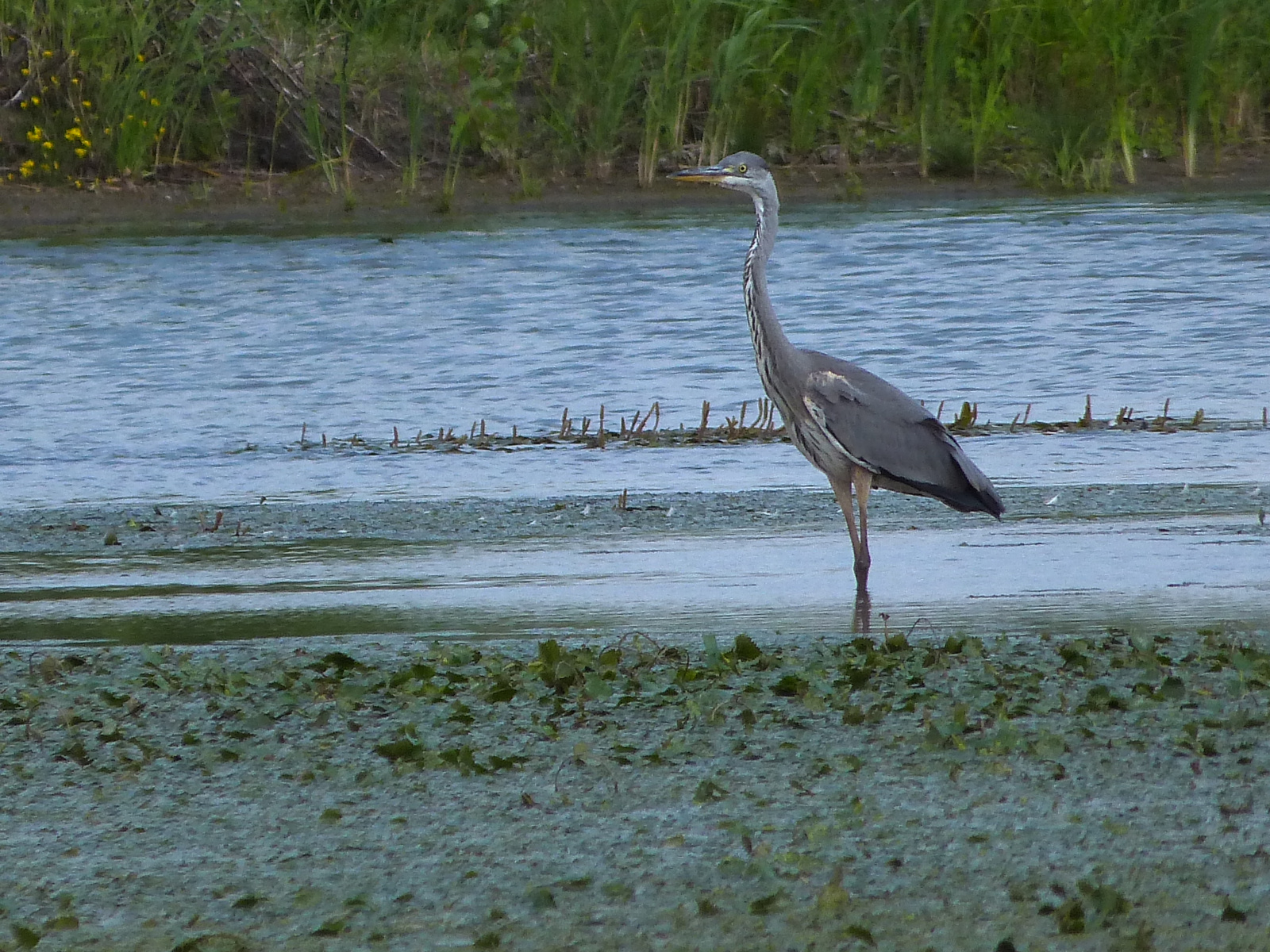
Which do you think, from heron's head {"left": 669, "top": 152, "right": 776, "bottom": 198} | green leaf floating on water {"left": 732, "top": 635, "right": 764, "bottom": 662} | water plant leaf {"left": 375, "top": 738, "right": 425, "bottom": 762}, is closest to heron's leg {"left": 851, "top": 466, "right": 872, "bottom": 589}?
green leaf floating on water {"left": 732, "top": 635, "right": 764, "bottom": 662}

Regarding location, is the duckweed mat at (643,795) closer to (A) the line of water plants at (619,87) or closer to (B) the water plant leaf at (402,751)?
(B) the water plant leaf at (402,751)

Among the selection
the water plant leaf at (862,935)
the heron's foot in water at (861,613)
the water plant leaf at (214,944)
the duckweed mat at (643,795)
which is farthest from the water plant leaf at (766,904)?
the heron's foot in water at (861,613)

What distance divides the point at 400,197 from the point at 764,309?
1051 centimetres

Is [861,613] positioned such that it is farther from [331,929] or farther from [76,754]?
[331,929]

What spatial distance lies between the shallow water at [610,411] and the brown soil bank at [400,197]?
0.39 metres

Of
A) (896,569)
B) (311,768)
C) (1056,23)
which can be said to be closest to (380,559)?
(896,569)

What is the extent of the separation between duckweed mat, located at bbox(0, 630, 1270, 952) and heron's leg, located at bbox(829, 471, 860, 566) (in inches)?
38.5

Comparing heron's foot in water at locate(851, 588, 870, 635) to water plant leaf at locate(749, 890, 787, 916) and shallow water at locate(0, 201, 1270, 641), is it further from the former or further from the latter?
water plant leaf at locate(749, 890, 787, 916)

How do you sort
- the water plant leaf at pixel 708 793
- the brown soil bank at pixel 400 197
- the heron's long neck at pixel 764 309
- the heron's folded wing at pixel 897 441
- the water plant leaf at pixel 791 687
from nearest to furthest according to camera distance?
1. the water plant leaf at pixel 708 793
2. the water plant leaf at pixel 791 687
3. the heron's folded wing at pixel 897 441
4. the heron's long neck at pixel 764 309
5. the brown soil bank at pixel 400 197

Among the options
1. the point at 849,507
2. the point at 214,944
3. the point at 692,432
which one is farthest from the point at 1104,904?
the point at 692,432

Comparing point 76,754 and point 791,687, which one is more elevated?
point 791,687

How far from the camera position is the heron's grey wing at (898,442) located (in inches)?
294

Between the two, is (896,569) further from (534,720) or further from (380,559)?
(534,720)

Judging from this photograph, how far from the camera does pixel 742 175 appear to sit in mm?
8602
